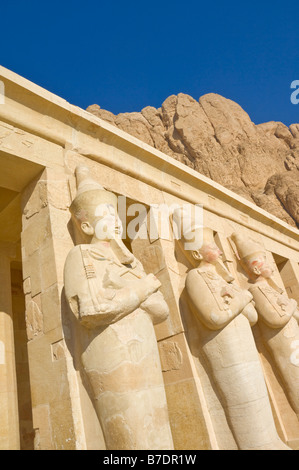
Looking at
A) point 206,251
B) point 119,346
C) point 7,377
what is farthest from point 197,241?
point 7,377

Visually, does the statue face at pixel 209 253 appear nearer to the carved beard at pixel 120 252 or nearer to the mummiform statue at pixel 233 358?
the mummiform statue at pixel 233 358

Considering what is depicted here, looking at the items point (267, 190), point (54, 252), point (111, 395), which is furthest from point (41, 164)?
point (267, 190)

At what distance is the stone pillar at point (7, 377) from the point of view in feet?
13.6

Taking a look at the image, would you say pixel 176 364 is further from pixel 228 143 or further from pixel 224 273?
pixel 228 143

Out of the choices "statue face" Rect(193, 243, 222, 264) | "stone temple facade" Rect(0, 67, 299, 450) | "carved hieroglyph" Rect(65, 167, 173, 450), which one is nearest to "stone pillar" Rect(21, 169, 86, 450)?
"stone temple facade" Rect(0, 67, 299, 450)

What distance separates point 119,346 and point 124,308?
28cm

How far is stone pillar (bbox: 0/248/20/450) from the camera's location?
13.6 ft

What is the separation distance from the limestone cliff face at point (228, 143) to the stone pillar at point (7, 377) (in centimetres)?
1481

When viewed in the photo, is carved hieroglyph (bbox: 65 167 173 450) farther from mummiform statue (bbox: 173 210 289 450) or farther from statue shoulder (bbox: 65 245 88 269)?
mummiform statue (bbox: 173 210 289 450)

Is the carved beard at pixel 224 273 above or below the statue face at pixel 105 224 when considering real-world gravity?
below

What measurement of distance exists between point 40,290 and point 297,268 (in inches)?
221

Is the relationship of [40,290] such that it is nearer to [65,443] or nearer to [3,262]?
[65,443]

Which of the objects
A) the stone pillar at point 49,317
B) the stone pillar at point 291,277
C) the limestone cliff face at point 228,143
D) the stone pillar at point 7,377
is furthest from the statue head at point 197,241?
the limestone cliff face at point 228,143
